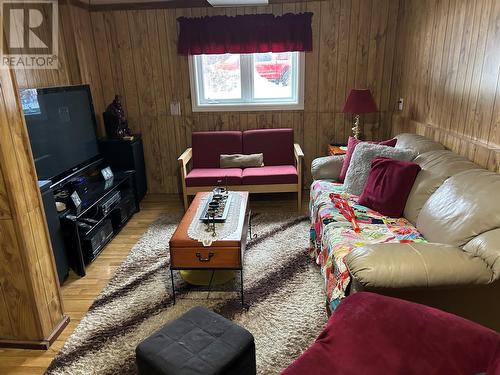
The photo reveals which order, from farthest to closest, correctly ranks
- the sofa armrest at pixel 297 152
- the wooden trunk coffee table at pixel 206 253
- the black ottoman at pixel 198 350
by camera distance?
the sofa armrest at pixel 297 152, the wooden trunk coffee table at pixel 206 253, the black ottoman at pixel 198 350

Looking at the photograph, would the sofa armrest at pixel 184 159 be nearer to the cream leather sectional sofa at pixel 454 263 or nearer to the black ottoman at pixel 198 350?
the black ottoman at pixel 198 350

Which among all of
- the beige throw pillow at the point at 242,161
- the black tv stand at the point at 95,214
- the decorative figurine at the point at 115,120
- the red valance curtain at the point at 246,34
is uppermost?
the red valance curtain at the point at 246,34

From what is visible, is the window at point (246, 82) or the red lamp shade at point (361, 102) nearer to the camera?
the red lamp shade at point (361, 102)

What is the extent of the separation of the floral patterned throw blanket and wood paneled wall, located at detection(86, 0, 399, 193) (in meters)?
1.72

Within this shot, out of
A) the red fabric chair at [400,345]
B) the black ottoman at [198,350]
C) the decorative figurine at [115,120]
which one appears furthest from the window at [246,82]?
the red fabric chair at [400,345]

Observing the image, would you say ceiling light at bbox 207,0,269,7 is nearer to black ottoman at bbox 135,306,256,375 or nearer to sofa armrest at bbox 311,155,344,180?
sofa armrest at bbox 311,155,344,180

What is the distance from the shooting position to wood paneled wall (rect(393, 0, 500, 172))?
2252 millimetres

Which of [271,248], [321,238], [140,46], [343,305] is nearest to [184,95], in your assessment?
[140,46]

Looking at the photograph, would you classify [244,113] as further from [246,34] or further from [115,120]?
[115,120]

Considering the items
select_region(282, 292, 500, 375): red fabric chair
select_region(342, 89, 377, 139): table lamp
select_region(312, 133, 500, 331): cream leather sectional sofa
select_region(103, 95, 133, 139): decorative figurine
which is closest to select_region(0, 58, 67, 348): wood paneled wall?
select_region(282, 292, 500, 375): red fabric chair

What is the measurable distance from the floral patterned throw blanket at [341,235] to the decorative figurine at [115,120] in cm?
236

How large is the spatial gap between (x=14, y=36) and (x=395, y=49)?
11.9ft

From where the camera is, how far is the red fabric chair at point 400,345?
1088 millimetres

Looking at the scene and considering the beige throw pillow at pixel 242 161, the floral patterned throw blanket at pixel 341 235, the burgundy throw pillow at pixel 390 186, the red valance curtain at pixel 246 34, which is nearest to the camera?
the floral patterned throw blanket at pixel 341 235
